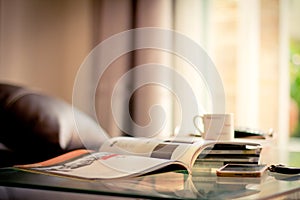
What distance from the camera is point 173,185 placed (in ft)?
3.18

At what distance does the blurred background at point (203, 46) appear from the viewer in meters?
2.66

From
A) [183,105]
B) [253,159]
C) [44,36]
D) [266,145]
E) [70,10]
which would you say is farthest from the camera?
[70,10]

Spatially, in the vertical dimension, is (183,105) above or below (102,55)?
below

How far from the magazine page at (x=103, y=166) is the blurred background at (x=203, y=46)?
1.44 metres

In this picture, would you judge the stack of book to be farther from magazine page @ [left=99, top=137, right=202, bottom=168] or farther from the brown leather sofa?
the brown leather sofa

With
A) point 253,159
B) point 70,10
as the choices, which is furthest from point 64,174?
point 70,10

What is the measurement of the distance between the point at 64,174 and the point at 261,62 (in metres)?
1.80

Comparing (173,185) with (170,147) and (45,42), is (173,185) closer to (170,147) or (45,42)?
(170,147)

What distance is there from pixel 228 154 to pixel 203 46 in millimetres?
1541

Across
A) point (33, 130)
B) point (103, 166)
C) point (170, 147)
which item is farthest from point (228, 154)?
point (33, 130)

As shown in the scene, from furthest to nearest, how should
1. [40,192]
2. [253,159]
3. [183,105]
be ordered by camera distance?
[183,105] < [253,159] < [40,192]

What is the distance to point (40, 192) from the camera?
3.32 ft

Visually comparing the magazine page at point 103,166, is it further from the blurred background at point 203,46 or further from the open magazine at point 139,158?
the blurred background at point 203,46

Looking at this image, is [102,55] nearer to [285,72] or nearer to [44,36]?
[44,36]
